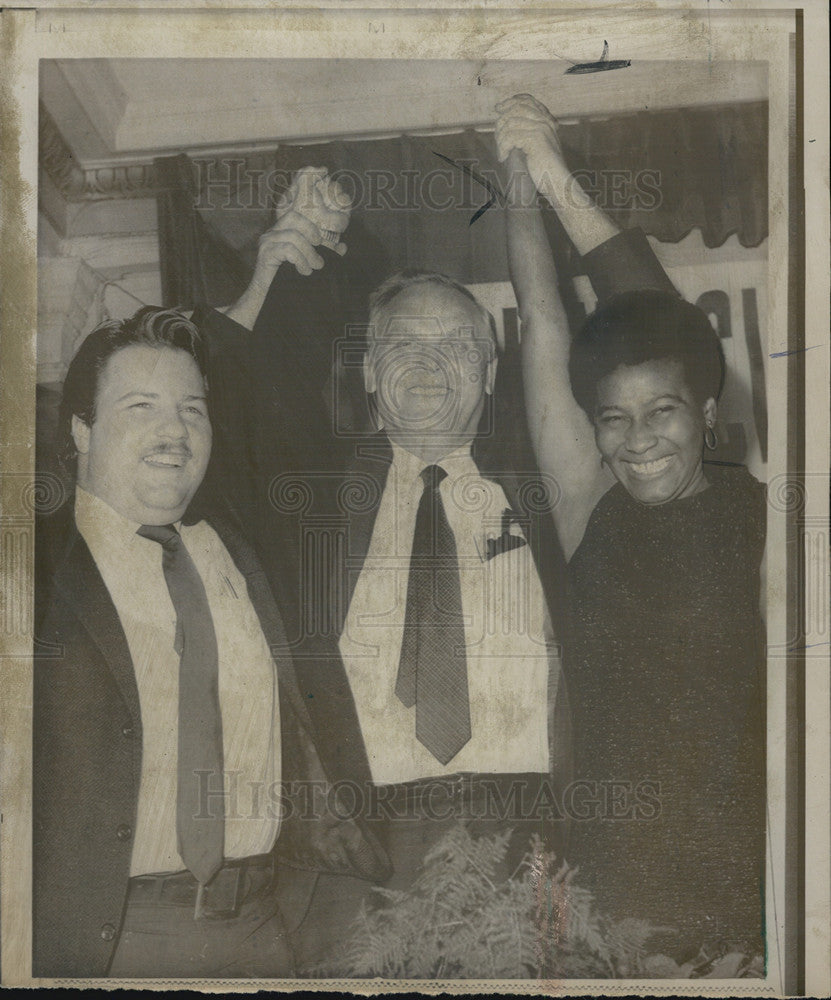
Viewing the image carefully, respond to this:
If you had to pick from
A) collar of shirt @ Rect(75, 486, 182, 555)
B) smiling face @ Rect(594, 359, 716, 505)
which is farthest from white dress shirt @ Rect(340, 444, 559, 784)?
collar of shirt @ Rect(75, 486, 182, 555)

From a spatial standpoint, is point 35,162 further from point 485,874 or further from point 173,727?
point 485,874

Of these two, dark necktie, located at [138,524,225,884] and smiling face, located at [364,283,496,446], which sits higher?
smiling face, located at [364,283,496,446]

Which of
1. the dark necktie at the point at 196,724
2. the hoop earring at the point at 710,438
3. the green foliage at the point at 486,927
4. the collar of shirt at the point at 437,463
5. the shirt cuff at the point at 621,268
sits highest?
the shirt cuff at the point at 621,268

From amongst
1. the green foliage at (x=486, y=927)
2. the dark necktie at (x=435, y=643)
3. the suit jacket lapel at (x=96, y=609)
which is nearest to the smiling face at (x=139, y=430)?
the suit jacket lapel at (x=96, y=609)

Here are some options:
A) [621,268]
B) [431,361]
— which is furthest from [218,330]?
[621,268]

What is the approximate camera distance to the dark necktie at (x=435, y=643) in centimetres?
278

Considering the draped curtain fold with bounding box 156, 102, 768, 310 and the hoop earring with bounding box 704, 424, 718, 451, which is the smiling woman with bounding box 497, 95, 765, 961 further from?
the draped curtain fold with bounding box 156, 102, 768, 310

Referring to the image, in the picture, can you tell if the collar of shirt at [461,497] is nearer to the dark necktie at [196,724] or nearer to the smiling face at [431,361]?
the smiling face at [431,361]

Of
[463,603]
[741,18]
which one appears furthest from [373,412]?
[741,18]

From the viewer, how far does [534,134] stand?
284cm

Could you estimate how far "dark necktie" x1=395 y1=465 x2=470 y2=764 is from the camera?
278 cm

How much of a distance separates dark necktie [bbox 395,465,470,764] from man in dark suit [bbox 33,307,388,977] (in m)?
0.36

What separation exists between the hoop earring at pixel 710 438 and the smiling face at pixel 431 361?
2.54ft

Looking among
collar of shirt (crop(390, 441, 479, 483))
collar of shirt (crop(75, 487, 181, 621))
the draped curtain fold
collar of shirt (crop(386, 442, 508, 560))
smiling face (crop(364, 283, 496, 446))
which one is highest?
the draped curtain fold
